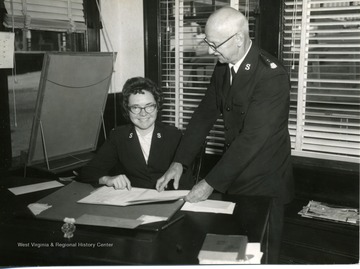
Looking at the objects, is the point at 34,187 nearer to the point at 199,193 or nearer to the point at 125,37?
the point at 199,193

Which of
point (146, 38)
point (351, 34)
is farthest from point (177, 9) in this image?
point (351, 34)

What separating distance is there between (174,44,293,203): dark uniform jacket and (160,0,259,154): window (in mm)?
1174

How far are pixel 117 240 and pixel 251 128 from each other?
0.83 m

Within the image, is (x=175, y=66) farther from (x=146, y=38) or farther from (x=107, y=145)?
(x=107, y=145)

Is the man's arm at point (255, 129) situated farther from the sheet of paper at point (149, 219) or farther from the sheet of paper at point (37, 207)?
the sheet of paper at point (37, 207)

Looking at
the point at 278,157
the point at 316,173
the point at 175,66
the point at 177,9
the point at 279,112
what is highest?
the point at 177,9

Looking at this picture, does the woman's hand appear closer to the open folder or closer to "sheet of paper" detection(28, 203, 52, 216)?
the open folder

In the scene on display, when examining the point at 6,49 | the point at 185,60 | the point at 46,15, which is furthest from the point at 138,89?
the point at 185,60

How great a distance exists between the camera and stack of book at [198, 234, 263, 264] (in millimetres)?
1279

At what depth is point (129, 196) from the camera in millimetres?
1857

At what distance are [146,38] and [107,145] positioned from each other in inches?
65.1

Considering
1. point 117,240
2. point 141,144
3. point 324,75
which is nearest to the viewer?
point 117,240

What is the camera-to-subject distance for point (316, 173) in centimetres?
304

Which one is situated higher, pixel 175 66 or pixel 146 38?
pixel 146 38
